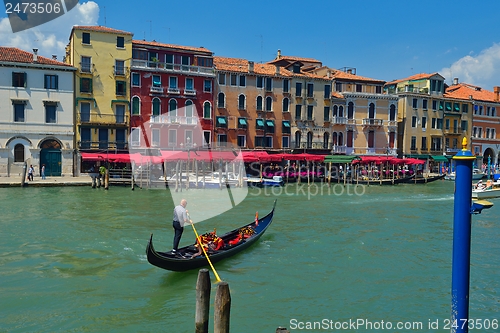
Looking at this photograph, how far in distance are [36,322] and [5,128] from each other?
21.7m

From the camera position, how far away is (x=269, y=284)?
8852 mm

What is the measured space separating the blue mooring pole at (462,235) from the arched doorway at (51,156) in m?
25.3

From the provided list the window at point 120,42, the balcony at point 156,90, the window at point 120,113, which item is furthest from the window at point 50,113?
the balcony at point 156,90

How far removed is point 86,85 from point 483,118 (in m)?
33.0

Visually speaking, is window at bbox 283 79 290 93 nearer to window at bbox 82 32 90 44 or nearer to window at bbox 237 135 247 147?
window at bbox 237 135 247 147

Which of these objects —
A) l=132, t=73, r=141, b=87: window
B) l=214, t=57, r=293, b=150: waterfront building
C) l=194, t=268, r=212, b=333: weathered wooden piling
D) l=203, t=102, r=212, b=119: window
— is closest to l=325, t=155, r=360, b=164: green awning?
l=214, t=57, r=293, b=150: waterfront building

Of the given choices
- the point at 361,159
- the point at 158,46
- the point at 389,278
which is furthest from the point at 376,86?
the point at 389,278

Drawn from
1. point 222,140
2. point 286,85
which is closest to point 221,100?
point 222,140

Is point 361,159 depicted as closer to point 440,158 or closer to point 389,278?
point 440,158

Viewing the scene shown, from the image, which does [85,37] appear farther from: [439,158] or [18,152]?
[439,158]

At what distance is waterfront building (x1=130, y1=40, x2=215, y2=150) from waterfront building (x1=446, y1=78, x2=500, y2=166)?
21.8 m

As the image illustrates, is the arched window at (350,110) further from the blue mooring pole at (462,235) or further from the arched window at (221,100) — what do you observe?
the blue mooring pole at (462,235)

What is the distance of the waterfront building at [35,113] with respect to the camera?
2553 cm

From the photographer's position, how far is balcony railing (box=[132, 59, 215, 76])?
2842 centimetres
